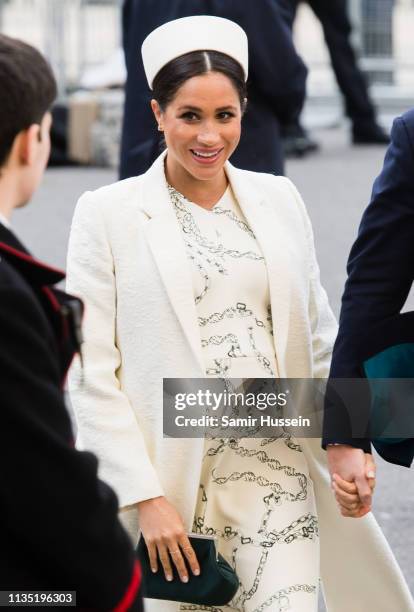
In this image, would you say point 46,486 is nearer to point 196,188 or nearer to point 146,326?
point 146,326

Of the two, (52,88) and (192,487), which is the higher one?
(52,88)

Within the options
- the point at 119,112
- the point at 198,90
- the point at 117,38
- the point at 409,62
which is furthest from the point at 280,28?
the point at 409,62

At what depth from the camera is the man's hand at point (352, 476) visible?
10.2 ft

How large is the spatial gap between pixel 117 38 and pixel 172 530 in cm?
1305

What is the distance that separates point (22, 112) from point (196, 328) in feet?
3.65

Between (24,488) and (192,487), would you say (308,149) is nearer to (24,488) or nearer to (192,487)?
(192,487)

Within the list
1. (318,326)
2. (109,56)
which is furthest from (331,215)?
(318,326)

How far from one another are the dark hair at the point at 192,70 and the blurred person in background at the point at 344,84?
932 centimetres

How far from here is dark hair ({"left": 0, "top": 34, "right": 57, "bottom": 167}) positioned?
2.10 meters

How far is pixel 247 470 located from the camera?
3221mm

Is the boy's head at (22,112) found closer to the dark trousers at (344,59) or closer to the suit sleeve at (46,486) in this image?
the suit sleeve at (46,486)

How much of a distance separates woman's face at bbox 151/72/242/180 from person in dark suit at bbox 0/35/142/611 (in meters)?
1.07

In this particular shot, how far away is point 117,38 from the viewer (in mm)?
15734

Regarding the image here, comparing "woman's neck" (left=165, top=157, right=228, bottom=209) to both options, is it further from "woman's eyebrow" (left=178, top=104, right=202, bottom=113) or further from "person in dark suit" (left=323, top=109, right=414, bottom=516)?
"person in dark suit" (left=323, top=109, right=414, bottom=516)
